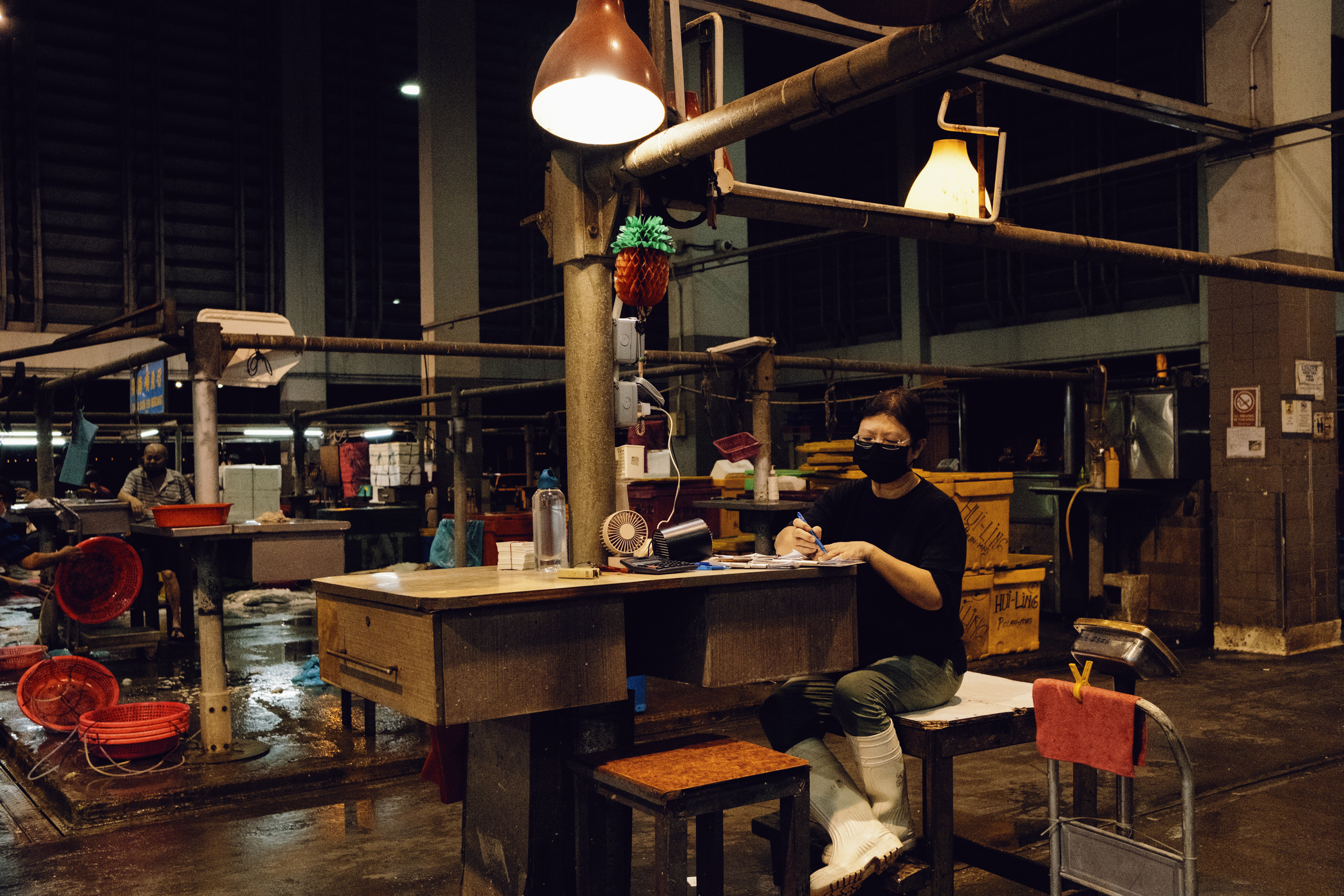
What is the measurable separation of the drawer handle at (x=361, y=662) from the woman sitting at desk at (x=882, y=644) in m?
1.30

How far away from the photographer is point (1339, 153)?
13055 mm

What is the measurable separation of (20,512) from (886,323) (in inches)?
524

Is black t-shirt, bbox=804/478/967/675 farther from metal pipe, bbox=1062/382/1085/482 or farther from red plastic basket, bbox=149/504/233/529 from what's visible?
metal pipe, bbox=1062/382/1085/482

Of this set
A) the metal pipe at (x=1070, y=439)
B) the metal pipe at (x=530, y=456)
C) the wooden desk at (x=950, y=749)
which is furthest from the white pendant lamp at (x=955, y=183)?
the metal pipe at (x=530, y=456)

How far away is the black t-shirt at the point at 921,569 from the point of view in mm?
3445

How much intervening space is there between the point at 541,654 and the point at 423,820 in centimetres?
241

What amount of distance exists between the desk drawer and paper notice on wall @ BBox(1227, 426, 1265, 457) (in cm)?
768

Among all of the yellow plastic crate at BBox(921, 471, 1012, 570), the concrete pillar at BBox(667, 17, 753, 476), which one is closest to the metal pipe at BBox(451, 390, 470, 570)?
the concrete pillar at BBox(667, 17, 753, 476)

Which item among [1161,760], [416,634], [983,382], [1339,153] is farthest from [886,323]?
[416,634]

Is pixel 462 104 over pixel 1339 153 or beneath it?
over

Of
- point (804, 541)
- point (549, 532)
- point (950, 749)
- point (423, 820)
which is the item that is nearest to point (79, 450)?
point (423, 820)

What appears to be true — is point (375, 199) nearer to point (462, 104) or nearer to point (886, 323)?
point (462, 104)

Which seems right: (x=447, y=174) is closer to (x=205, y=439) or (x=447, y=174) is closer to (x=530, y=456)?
(x=530, y=456)

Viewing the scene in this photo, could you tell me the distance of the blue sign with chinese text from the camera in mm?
6676
